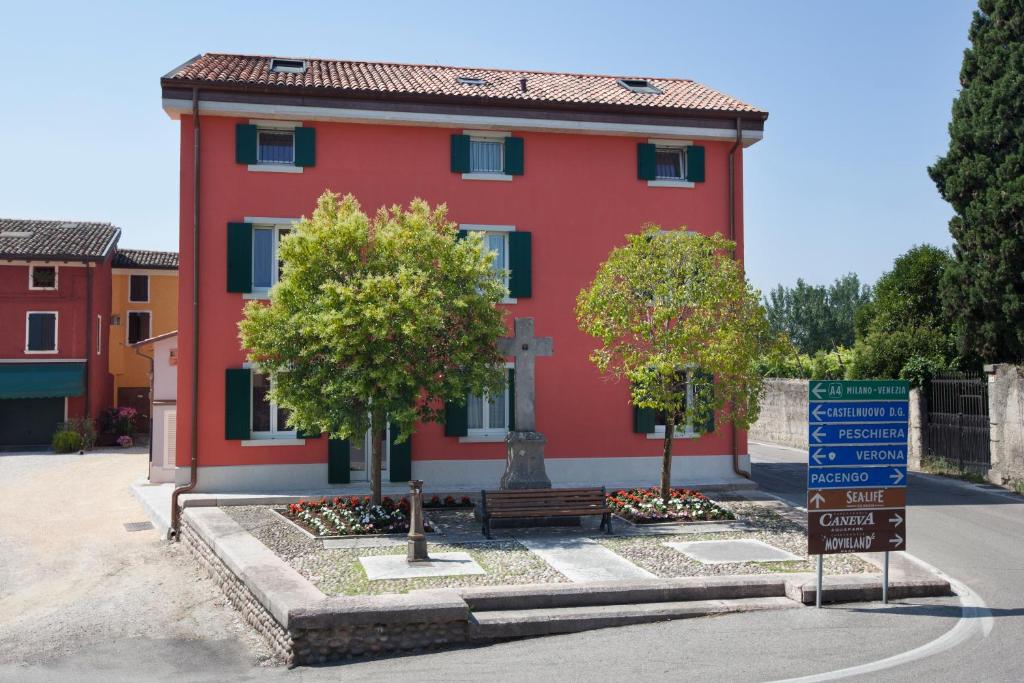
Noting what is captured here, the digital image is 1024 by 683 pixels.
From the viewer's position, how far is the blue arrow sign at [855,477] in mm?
10258

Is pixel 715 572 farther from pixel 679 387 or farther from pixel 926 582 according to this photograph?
pixel 679 387

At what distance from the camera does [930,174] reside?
866 inches

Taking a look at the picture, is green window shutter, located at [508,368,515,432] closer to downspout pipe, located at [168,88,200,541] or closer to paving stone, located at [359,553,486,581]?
downspout pipe, located at [168,88,200,541]

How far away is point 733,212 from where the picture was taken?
19781 millimetres

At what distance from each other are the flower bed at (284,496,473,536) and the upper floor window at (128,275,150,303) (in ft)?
86.7

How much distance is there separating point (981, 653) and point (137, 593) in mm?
10169

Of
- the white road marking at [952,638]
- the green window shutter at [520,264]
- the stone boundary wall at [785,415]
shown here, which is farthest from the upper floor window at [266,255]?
the stone boundary wall at [785,415]

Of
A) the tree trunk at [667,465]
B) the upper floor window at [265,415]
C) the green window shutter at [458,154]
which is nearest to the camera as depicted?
the tree trunk at [667,465]

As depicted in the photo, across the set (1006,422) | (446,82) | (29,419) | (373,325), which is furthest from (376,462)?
(29,419)

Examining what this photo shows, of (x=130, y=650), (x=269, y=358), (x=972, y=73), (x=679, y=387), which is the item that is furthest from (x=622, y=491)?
(x=972, y=73)

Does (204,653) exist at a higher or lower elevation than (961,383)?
lower

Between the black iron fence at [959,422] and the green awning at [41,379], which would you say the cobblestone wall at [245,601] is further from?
the green awning at [41,379]

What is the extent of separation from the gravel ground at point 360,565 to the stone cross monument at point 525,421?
1.89 metres

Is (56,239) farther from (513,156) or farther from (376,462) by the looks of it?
(376,462)
